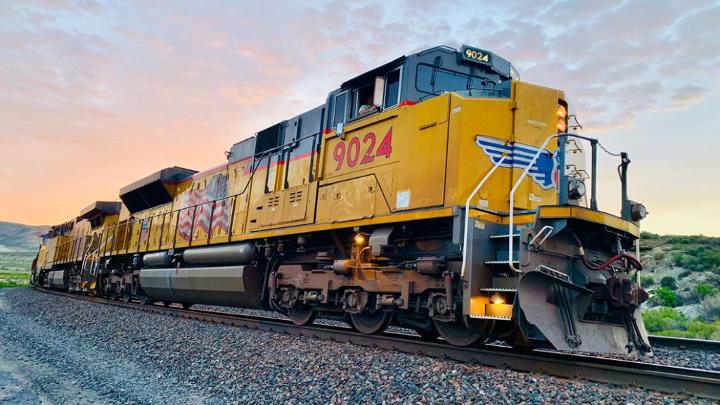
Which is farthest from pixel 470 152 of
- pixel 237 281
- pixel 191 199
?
pixel 191 199

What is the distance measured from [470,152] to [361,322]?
2798mm

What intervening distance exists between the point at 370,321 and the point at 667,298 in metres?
12.0

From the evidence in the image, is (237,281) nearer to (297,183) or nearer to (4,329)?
(297,183)

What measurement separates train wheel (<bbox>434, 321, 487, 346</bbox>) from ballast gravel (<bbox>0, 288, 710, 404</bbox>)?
1.83 ft

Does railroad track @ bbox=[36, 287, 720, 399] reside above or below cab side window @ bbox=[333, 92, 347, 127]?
below

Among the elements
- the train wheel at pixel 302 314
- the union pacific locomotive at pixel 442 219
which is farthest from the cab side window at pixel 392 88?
the train wheel at pixel 302 314

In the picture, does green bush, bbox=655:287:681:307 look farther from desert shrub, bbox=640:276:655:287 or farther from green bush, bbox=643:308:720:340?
green bush, bbox=643:308:720:340

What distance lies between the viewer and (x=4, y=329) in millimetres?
9344

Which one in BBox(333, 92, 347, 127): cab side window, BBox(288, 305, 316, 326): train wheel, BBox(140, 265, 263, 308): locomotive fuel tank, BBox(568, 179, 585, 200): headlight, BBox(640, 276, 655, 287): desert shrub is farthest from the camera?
BBox(640, 276, 655, 287): desert shrub

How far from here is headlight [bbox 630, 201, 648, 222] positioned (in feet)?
18.5

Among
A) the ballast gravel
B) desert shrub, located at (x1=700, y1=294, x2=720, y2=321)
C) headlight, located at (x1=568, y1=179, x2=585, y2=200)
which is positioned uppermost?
headlight, located at (x1=568, y1=179, x2=585, y2=200)

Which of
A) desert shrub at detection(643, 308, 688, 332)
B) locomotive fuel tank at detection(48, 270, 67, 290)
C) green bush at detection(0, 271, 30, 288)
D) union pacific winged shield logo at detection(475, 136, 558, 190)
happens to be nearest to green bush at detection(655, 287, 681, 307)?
desert shrub at detection(643, 308, 688, 332)

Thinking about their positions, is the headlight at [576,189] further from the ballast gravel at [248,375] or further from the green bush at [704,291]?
the green bush at [704,291]

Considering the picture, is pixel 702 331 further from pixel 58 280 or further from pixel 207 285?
pixel 58 280
